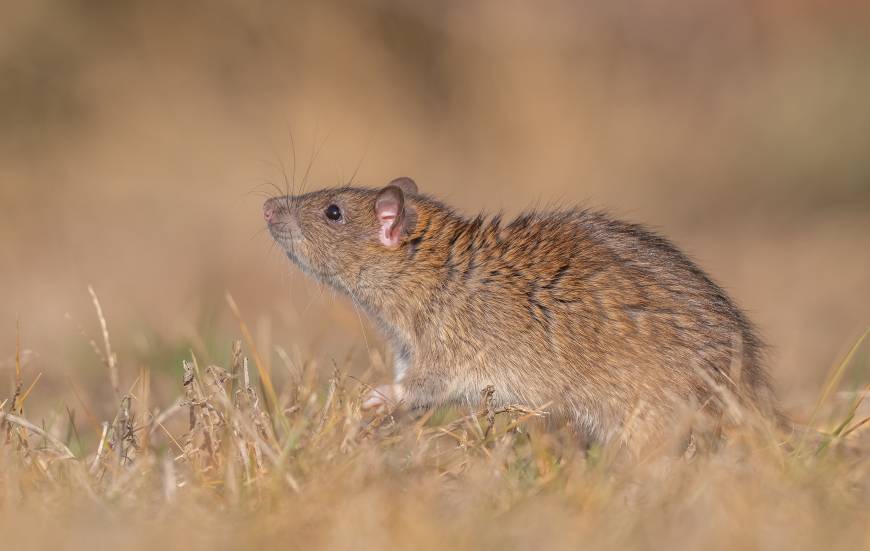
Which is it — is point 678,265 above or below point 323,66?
below

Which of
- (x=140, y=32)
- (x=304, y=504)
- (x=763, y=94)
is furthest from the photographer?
(x=763, y=94)

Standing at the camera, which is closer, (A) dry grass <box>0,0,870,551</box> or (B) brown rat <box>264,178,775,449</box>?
(B) brown rat <box>264,178,775,449</box>

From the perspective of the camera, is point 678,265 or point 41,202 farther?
point 41,202

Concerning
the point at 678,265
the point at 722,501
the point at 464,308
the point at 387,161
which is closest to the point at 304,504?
the point at 722,501

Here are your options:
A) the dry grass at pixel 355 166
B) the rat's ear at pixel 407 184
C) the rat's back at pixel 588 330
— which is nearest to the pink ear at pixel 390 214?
the rat's back at pixel 588 330

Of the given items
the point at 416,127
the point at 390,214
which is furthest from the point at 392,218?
the point at 416,127

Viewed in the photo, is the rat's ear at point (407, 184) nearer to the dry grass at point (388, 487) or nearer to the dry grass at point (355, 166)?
the dry grass at point (355, 166)

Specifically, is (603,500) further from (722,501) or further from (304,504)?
(304,504)

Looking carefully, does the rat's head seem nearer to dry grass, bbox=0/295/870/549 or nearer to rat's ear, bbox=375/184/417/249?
→ rat's ear, bbox=375/184/417/249

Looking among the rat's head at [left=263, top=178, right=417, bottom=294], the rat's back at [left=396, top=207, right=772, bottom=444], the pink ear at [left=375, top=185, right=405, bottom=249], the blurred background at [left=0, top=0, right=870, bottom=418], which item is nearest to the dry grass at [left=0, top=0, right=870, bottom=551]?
the blurred background at [left=0, top=0, right=870, bottom=418]
